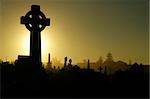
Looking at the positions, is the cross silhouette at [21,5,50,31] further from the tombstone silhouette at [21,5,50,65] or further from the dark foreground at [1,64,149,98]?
the dark foreground at [1,64,149,98]

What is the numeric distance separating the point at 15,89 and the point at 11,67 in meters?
5.98

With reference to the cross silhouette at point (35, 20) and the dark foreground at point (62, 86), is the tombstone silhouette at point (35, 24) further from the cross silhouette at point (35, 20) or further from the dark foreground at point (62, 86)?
the dark foreground at point (62, 86)

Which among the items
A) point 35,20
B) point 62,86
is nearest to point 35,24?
point 35,20

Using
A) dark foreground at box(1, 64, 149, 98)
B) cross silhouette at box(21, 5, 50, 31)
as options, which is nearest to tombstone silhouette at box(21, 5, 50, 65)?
cross silhouette at box(21, 5, 50, 31)

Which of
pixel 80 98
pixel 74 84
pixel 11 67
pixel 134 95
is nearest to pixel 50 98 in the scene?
pixel 80 98

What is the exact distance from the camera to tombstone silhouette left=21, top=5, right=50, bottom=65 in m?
27.5

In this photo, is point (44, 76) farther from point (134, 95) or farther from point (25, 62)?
point (134, 95)

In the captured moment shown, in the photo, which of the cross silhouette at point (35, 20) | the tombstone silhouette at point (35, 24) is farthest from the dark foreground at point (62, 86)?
the cross silhouette at point (35, 20)

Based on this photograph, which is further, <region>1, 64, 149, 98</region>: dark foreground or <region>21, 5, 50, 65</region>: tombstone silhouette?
<region>21, 5, 50, 65</region>: tombstone silhouette

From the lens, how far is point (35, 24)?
2764 cm

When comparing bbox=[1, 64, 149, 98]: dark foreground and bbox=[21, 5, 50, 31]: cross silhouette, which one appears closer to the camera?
bbox=[1, 64, 149, 98]: dark foreground

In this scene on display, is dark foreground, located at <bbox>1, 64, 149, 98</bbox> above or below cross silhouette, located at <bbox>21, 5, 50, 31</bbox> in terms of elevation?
below

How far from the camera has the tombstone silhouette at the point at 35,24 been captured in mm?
27484

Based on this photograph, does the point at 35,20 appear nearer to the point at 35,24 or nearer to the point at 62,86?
the point at 35,24
